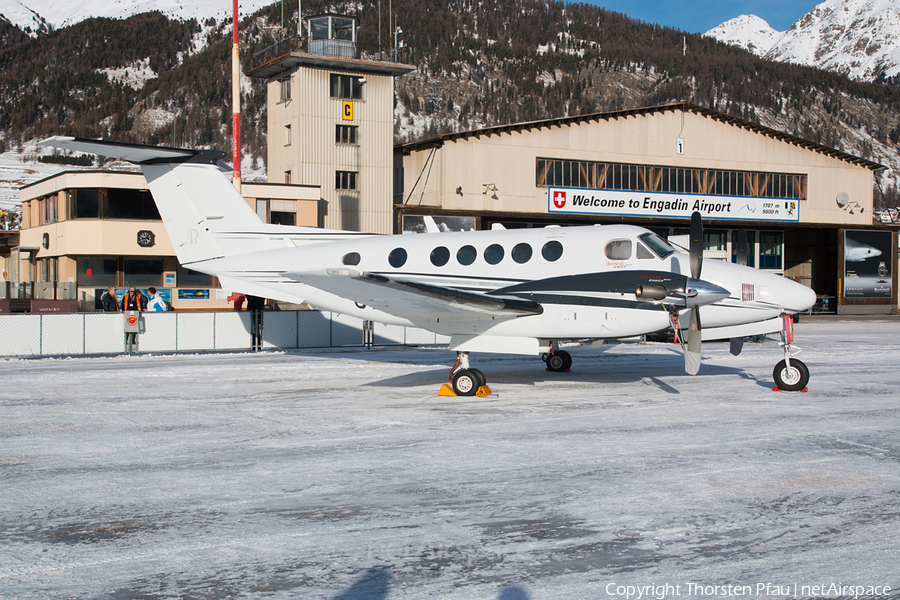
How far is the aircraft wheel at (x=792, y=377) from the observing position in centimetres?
1445

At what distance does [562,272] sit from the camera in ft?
48.9

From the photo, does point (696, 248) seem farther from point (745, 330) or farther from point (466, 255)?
point (466, 255)

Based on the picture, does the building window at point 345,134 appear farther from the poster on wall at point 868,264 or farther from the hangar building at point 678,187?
the poster on wall at point 868,264

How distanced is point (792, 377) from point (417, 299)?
772cm

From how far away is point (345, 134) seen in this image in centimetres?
4553

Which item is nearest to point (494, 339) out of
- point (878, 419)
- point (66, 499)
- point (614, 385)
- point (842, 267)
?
point (614, 385)

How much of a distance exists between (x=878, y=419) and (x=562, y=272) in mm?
6172

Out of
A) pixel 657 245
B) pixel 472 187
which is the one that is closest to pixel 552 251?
pixel 657 245

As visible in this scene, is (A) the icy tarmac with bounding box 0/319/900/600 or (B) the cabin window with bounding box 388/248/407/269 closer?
(A) the icy tarmac with bounding box 0/319/900/600

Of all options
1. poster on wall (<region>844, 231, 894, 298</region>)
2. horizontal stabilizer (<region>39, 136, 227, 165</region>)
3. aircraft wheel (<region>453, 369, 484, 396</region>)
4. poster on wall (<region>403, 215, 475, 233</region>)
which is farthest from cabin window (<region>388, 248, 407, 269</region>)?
poster on wall (<region>844, 231, 894, 298</region>)

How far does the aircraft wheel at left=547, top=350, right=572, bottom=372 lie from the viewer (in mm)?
18281

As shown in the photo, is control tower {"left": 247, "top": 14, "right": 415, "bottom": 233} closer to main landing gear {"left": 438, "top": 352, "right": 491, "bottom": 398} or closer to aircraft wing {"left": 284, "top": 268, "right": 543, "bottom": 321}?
aircraft wing {"left": 284, "top": 268, "right": 543, "bottom": 321}

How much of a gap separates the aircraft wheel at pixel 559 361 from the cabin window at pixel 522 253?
3.87 meters

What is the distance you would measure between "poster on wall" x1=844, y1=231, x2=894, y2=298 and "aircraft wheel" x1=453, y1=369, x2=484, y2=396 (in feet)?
157
